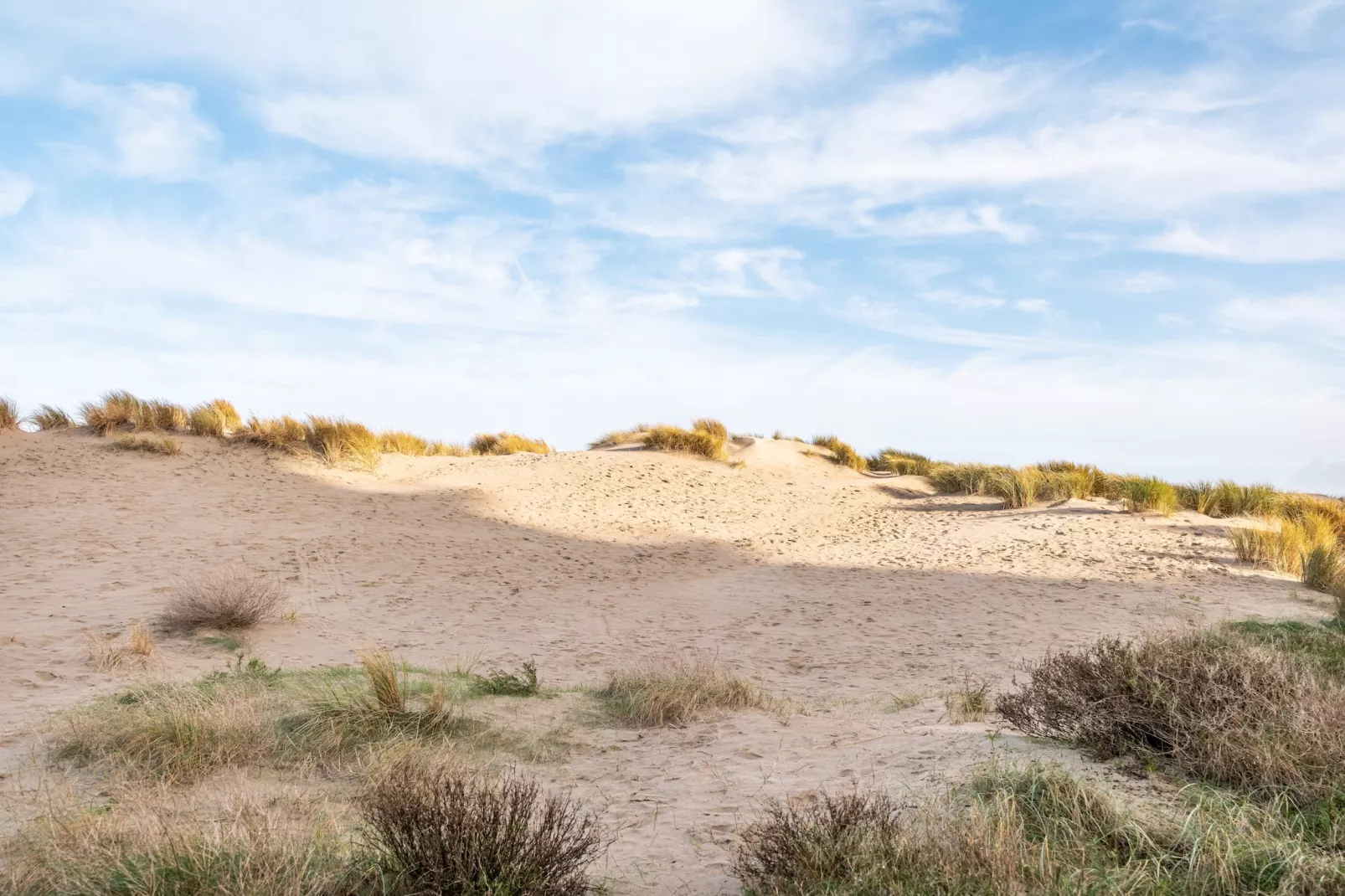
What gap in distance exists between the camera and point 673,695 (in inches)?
243

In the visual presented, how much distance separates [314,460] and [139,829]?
43.6ft

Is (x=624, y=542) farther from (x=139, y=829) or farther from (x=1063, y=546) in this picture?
(x=139, y=829)

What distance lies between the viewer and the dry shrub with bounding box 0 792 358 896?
9.78ft

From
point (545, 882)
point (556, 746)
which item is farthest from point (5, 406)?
point (545, 882)

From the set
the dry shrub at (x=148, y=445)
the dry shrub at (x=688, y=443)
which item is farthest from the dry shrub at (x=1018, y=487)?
the dry shrub at (x=148, y=445)

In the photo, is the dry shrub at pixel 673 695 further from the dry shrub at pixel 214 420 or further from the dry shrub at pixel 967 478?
the dry shrub at pixel 967 478

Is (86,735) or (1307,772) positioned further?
(86,735)

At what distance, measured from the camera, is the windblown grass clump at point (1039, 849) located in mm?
2867

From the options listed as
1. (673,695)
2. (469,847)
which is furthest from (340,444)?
(469,847)

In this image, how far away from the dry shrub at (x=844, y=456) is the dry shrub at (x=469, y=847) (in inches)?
794

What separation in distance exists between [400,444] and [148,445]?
486 cm

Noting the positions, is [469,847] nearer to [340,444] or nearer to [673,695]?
[673,695]

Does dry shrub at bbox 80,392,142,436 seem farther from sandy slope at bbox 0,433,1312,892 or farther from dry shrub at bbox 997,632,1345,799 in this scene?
dry shrub at bbox 997,632,1345,799

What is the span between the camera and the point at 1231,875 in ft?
9.73
